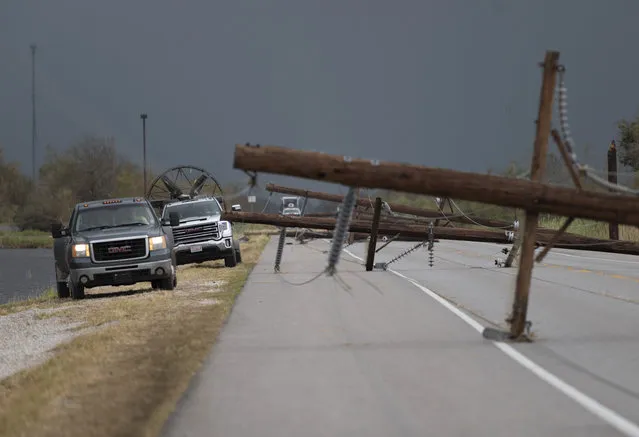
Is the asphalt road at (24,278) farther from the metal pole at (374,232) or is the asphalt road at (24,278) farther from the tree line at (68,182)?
the tree line at (68,182)

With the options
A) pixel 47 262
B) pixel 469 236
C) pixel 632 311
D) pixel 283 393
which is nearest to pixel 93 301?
pixel 469 236

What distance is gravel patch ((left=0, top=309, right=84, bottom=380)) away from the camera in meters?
13.0

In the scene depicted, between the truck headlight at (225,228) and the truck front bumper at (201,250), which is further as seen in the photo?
the truck headlight at (225,228)

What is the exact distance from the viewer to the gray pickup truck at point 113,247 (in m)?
20.8

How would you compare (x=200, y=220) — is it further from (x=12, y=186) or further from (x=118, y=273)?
(x=12, y=186)

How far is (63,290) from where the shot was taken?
22.8m

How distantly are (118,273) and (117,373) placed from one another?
10773 millimetres

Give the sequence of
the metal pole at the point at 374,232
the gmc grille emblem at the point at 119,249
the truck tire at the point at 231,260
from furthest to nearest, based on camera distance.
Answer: the truck tire at the point at 231,260 → the metal pole at the point at 374,232 → the gmc grille emblem at the point at 119,249

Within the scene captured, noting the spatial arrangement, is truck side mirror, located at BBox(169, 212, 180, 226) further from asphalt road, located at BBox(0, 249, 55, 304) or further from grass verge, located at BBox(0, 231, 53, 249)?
grass verge, located at BBox(0, 231, 53, 249)

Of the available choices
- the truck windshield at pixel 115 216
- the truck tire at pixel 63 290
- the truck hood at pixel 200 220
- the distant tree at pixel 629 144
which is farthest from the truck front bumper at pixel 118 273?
the distant tree at pixel 629 144

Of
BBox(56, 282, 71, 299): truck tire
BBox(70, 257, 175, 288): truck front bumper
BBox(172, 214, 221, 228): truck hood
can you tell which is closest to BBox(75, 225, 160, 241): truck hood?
BBox(70, 257, 175, 288): truck front bumper

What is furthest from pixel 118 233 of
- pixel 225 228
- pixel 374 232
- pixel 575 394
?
pixel 575 394

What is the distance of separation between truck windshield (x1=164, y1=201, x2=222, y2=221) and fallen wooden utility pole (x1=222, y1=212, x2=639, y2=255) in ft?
3.73

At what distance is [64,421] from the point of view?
25.9 ft
